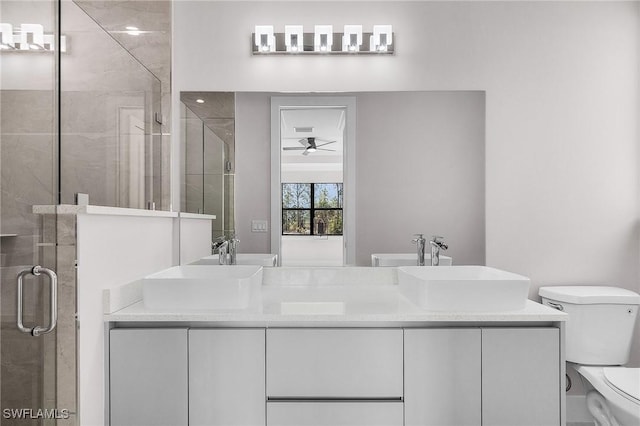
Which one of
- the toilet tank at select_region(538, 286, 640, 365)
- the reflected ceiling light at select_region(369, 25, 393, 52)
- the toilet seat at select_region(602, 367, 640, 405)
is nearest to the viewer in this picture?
the toilet seat at select_region(602, 367, 640, 405)

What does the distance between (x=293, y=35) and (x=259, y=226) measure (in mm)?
1047

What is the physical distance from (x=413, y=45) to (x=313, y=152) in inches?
31.2

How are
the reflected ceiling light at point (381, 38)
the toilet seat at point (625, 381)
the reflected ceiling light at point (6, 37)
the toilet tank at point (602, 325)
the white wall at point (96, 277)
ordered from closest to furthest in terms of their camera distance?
the reflected ceiling light at point (6, 37), the white wall at point (96, 277), the toilet seat at point (625, 381), the toilet tank at point (602, 325), the reflected ceiling light at point (381, 38)

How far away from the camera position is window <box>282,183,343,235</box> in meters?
2.13

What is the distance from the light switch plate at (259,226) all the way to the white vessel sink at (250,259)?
14 cm

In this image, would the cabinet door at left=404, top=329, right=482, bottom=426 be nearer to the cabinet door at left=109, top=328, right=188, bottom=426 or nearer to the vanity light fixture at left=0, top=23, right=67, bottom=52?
the cabinet door at left=109, top=328, right=188, bottom=426

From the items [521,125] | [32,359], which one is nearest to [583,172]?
[521,125]

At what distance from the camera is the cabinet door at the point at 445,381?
1.54 m

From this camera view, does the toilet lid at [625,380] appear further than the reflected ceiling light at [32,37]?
Yes

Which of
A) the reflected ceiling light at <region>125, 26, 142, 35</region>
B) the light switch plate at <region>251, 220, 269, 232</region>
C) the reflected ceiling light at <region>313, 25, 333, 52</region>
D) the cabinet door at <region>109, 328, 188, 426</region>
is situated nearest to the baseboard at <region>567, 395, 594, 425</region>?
the light switch plate at <region>251, 220, 269, 232</region>

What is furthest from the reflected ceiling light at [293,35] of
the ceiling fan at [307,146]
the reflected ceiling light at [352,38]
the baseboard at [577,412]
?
the baseboard at [577,412]

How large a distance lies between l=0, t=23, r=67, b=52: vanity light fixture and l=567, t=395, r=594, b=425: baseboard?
293 centimetres

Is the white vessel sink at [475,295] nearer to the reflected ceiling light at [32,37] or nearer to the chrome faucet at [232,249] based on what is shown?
the chrome faucet at [232,249]

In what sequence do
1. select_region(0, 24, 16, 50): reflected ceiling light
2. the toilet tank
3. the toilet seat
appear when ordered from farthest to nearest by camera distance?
the toilet tank, the toilet seat, select_region(0, 24, 16, 50): reflected ceiling light
